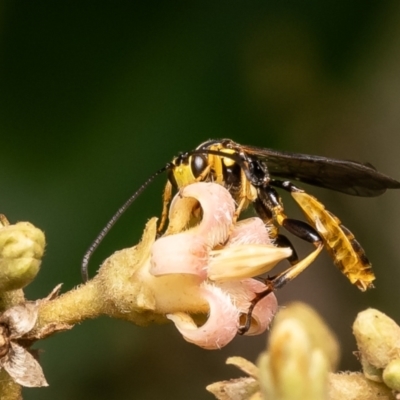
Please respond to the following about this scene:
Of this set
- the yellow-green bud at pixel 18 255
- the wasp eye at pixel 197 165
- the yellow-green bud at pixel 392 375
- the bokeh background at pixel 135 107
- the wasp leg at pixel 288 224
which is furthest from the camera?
the bokeh background at pixel 135 107

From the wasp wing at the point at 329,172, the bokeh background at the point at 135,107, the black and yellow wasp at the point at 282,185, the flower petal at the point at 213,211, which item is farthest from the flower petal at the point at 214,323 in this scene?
the bokeh background at the point at 135,107

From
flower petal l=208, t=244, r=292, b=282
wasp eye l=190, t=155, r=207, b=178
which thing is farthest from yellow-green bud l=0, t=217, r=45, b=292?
wasp eye l=190, t=155, r=207, b=178

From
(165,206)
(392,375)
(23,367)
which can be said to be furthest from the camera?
(165,206)

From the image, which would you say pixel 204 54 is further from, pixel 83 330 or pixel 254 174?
pixel 254 174

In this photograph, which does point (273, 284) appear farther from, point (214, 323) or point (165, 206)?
point (165, 206)

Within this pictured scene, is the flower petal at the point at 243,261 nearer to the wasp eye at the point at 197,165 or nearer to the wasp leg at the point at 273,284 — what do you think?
the wasp leg at the point at 273,284

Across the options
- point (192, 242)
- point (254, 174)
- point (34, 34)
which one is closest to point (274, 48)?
point (34, 34)

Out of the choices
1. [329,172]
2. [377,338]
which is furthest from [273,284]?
[329,172]
